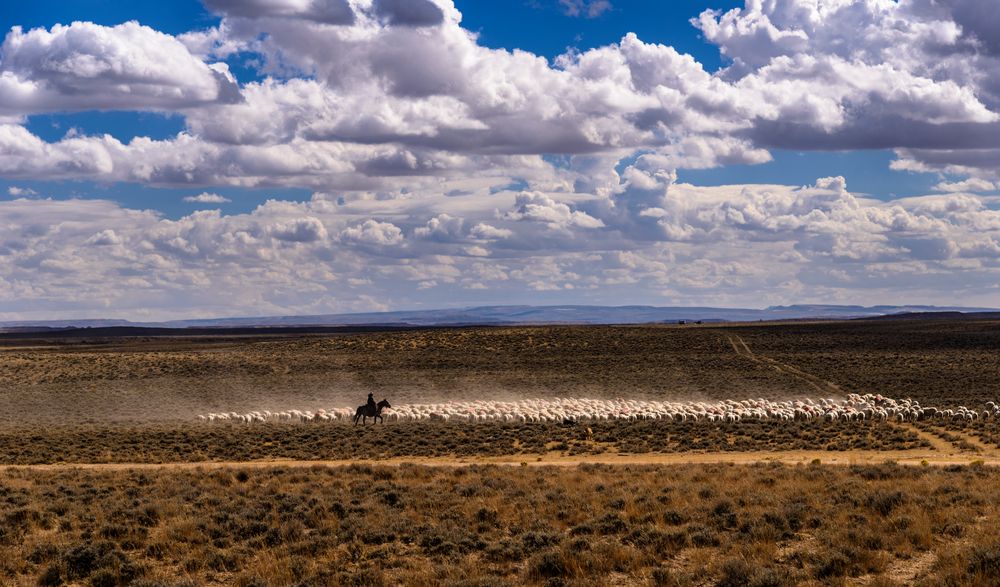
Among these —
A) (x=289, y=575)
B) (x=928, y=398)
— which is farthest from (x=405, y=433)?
(x=928, y=398)

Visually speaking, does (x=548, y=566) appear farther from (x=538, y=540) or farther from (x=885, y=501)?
(x=885, y=501)

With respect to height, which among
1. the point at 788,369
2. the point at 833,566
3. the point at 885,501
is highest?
the point at 885,501

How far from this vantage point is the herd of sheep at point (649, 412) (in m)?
Answer: 43.5

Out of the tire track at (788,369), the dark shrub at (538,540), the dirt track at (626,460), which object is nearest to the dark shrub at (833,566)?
the dark shrub at (538,540)

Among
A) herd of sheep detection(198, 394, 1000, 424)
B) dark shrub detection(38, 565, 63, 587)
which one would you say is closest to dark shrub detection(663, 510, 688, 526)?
dark shrub detection(38, 565, 63, 587)

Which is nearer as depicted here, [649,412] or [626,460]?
[626,460]

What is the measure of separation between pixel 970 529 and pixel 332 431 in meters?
29.6

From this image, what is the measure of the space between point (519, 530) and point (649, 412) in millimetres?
28888

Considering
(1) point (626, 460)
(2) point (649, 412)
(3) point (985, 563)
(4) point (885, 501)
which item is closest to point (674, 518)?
(4) point (885, 501)

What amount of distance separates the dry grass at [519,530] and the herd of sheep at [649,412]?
20.6 m

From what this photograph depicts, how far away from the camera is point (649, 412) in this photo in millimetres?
45438

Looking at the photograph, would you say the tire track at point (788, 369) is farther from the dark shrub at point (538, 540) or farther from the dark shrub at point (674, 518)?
the dark shrub at point (538, 540)

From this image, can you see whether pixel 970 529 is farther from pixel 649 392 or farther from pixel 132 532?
pixel 649 392

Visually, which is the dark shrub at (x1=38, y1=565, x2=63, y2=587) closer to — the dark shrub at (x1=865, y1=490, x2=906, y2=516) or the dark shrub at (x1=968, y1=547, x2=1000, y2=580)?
the dark shrub at (x1=968, y1=547, x2=1000, y2=580)
